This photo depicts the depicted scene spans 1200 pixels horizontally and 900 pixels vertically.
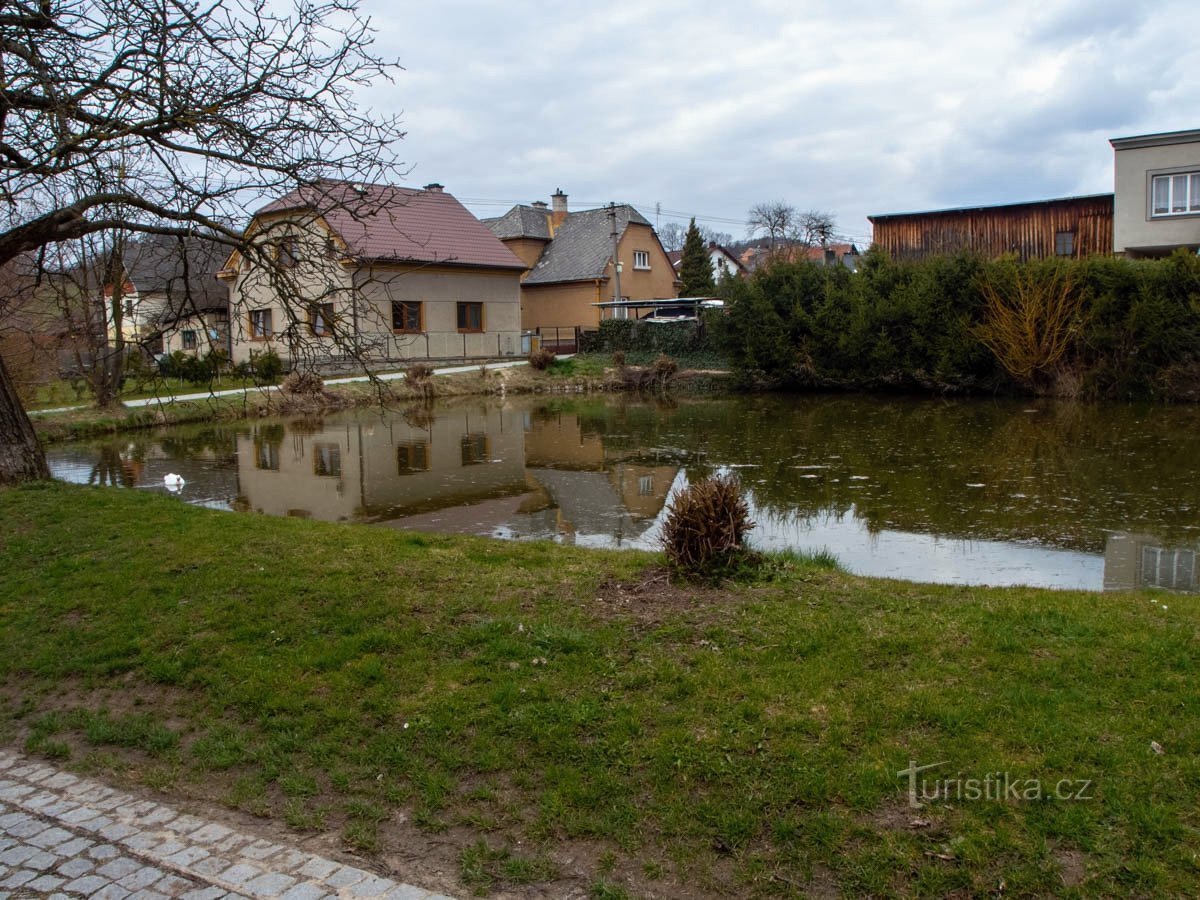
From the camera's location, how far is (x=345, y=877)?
3.37 m

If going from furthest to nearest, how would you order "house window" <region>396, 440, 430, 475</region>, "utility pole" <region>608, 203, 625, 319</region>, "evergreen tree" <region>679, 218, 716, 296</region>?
"evergreen tree" <region>679, 218, 716, 296</region>, "utility pole" <region>608, 203, 625, 319</region>, "house window" <region>396, 440, 430, 475</region>

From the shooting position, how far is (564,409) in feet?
90.9

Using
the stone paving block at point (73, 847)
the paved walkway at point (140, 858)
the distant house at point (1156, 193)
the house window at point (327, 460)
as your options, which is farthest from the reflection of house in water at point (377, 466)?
the distant house at point (1156, 193)

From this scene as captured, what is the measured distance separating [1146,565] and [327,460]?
1377cm

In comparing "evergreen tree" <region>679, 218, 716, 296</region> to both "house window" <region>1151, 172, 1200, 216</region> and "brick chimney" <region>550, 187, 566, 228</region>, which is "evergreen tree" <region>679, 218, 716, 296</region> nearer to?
"brick chimney" <region>550, 187, 566, 228</region>

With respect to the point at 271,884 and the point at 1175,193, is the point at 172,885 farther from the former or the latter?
the point at 1175,193

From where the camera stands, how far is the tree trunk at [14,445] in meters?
10.3

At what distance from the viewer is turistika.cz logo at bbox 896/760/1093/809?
3418 mm

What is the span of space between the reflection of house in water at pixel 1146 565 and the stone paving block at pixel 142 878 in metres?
7.02

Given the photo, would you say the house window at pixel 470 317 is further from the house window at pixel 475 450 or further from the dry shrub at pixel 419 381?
the house window at pixel 475 450

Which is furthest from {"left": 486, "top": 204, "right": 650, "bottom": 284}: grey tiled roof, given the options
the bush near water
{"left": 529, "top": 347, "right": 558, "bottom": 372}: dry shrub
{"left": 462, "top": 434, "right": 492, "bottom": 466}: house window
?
{"left": 462, "top": 434, "right": 492, "bottom": 466}: house window

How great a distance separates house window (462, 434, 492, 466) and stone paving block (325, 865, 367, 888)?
1309cm

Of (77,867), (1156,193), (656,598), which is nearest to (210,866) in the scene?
(77,867)

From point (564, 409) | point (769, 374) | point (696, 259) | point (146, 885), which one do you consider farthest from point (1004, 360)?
point (696, 259)
